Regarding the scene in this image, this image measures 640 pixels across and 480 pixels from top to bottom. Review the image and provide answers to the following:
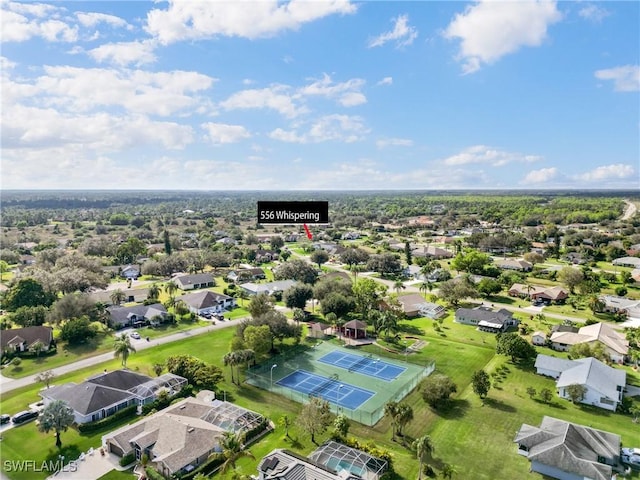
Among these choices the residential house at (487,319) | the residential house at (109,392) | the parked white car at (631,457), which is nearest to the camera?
the parked white car at (631,457)

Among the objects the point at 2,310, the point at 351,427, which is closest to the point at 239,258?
the point at 2,310

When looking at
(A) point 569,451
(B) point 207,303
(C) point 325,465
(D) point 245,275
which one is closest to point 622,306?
(A) point 569,451

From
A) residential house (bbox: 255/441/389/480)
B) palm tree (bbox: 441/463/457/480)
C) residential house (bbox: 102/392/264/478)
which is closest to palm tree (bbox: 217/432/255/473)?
residential house (bbox: 102/392/264/478)

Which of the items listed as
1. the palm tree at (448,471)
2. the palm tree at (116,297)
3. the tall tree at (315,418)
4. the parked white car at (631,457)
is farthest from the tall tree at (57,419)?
the parked white car at (631,457)

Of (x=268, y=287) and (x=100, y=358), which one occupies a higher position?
(x=268, y=287)

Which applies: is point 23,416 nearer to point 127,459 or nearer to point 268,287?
point 127,459

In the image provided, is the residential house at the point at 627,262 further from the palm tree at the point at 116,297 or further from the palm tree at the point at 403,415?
the palm tree at the point at 116,297

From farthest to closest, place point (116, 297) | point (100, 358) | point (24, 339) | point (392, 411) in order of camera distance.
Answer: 1. point (116, 297)
2. point (24, 339)
3. point (100, 358)
4. point (392, 411)

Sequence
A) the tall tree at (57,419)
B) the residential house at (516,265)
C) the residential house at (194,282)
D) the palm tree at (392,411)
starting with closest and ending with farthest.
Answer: the tall tree at (57,419) < the palm tree at (392,411) < the residential house at (194,282) < the residential house at (516,265)
